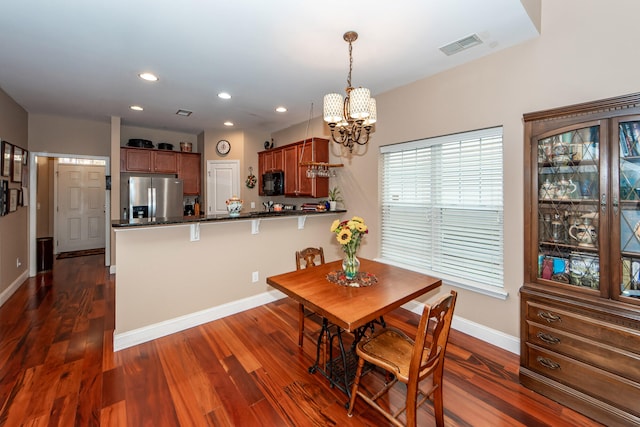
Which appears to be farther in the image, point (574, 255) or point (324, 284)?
point (324, 284)

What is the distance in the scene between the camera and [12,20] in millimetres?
2096

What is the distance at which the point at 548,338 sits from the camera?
6.51ft

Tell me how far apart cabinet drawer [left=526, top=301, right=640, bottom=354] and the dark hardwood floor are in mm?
545

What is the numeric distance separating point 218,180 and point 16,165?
2909 mm

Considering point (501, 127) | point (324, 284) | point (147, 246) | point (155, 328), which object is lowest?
point (155, 328)

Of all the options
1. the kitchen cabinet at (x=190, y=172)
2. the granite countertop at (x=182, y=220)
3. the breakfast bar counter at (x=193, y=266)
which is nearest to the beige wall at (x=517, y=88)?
the granite countertop at (x=182, y=220)

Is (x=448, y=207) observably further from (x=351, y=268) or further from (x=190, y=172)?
(x=190, y=172)

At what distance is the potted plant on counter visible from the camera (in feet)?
14.0

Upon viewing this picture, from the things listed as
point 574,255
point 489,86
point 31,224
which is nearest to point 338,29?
point 489,86

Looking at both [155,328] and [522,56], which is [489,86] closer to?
[522,56]

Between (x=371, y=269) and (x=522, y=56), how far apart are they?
Result: 2338 mm

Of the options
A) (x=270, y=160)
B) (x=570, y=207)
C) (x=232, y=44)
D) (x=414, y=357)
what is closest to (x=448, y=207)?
(x=570, y=207)

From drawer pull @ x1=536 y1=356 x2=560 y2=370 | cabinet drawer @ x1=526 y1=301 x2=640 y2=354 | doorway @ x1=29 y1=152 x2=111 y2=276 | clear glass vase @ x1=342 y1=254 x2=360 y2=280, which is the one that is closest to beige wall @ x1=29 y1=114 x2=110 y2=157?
doorway @ x1=29 y1=152 x2=111 y2=276

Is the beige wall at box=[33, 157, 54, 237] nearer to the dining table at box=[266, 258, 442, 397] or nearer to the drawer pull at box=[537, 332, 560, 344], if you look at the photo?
the dining table at box=[266, 258, 442, 397]
